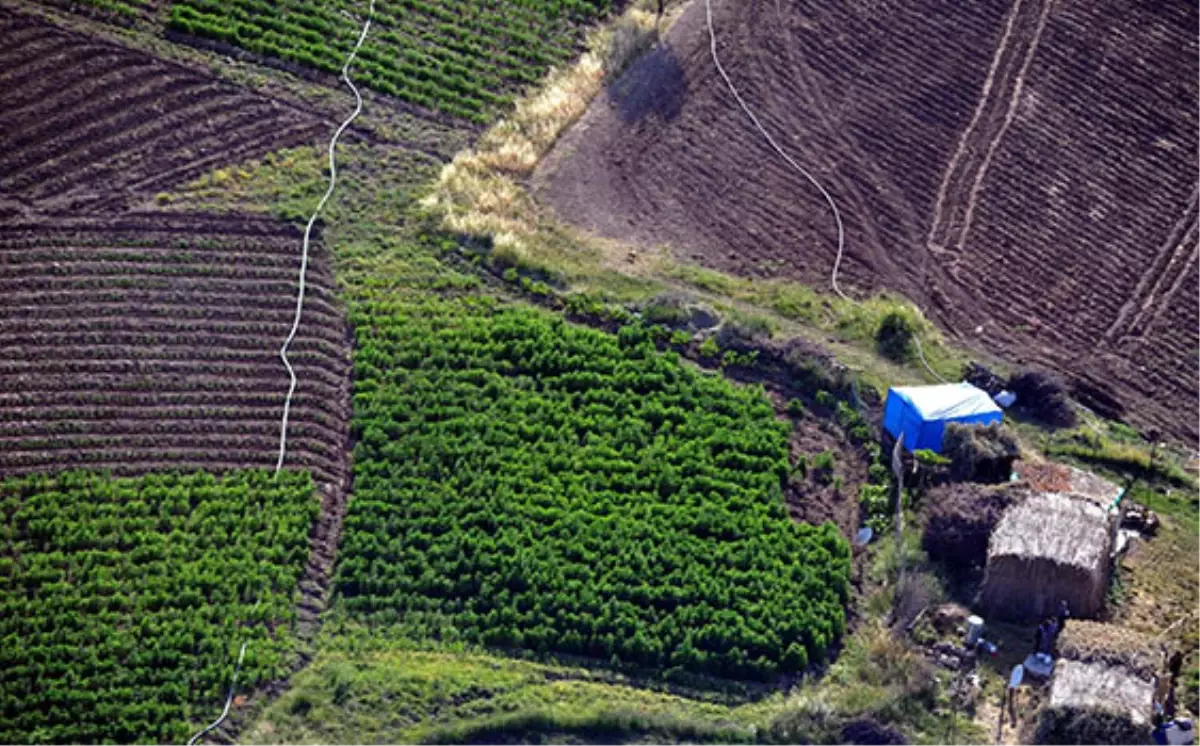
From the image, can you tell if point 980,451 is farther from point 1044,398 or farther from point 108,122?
point 108,122

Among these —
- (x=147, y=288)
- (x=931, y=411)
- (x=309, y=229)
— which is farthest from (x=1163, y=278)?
(x=147, y=288)

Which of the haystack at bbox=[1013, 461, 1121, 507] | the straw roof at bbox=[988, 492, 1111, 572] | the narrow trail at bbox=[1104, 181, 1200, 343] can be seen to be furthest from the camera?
the narrow trail at bbox=[1104, 181, 1200, 343]

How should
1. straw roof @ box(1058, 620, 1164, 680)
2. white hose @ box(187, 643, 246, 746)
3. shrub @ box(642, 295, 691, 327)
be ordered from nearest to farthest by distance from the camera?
white hose @ box(187, 643, 246, 746)
straw roof @ box(1058, 620, 1164, 680)
shrub @ box(642, 295, 691, 327)

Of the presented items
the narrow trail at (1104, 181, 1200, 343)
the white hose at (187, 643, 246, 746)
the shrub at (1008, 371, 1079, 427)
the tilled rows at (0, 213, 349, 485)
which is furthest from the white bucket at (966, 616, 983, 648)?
the white hose at (187, 643, 246, 746)

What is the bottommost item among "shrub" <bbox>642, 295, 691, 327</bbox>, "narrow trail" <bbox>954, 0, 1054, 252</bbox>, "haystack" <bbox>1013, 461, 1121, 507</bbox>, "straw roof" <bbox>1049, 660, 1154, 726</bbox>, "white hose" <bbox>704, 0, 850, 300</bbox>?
"shrub" <bbox>642, 295, 691, 327</bbox>

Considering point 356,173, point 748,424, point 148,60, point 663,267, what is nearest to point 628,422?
point 748,424

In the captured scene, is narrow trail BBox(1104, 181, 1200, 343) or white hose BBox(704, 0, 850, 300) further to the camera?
white hose BBox(704, 0, 850, 300)

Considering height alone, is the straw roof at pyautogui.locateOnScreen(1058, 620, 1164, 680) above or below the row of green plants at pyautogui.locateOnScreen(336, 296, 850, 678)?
above

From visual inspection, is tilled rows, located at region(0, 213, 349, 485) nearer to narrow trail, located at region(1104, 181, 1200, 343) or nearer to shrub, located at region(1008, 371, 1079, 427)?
shrub, located at region(1008, 371, 1079, 427)
